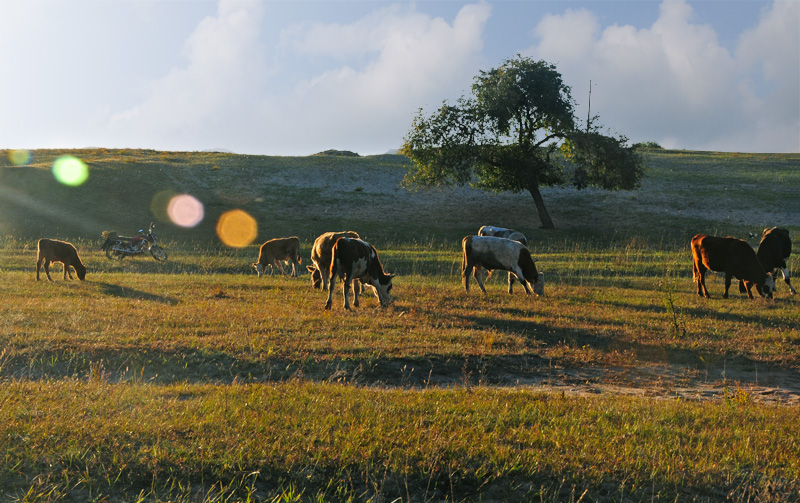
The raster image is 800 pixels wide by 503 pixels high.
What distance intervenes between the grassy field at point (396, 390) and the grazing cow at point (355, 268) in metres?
0.56

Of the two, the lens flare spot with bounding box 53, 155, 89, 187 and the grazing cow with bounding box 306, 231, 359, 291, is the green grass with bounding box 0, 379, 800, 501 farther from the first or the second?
the lens flare spot with bounding box 53, 155, 89, 187

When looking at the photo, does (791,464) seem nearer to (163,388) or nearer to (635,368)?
(635,368)

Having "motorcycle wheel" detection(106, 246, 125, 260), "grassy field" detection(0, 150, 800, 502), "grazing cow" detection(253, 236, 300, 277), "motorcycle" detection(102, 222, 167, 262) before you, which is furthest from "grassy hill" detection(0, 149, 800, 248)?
"grassy field" detection(0, 150, 800, 502)

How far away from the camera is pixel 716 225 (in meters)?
41.5

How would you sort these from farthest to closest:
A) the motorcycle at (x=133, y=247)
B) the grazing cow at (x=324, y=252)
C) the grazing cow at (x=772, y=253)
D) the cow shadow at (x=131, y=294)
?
the motorcycle at (x=133, y=247), the grazing cow at (x=772, y=253), the grazing cow at (x=324, y=252), the cow shadow at (x=131, y=294)

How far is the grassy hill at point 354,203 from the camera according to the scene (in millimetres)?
39406

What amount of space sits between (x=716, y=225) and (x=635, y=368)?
35793 mm

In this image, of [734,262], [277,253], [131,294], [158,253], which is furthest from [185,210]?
[734,262]

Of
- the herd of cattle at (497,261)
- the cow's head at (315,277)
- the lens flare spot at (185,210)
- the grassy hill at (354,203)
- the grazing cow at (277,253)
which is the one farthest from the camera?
the lens flare spot at (185,210)

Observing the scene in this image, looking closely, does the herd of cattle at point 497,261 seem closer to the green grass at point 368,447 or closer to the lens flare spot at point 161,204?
the green grass at point 368,447

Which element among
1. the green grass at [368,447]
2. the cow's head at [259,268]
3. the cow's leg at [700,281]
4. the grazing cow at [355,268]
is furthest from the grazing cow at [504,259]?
the green grass at [368,447]

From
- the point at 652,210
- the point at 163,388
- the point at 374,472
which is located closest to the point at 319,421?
the point at 374,472

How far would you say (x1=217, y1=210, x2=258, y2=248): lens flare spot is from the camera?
117 feet

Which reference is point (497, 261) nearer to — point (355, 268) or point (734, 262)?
point (355, 268)
